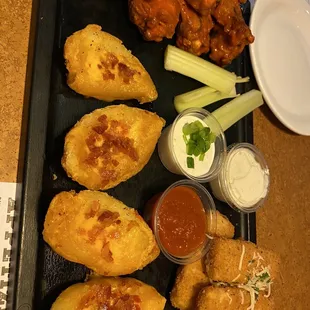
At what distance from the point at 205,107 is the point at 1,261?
1.26 metres

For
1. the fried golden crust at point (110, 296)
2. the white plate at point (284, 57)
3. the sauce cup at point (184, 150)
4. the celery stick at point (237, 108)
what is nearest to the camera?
the fried golden crust at point (110, 296)

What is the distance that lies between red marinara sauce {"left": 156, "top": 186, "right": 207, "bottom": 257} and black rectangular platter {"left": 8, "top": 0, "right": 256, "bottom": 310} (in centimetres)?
11

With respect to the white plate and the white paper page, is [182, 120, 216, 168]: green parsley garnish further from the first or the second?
the white paper page

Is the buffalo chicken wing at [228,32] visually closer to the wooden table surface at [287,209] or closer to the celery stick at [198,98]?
the celery stick at [198,98]

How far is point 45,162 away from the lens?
1987 mm

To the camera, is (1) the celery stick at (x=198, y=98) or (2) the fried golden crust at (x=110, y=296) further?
(1) the celery stick at (x=198, y=98)

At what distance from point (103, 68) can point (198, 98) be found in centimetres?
60

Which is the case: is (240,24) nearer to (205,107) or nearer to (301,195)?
(205,107)

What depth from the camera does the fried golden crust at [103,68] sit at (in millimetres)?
2039

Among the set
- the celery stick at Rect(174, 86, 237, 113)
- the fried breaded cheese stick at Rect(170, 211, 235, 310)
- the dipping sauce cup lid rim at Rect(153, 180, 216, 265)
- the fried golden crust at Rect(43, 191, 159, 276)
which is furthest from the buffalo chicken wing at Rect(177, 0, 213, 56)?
the fried breaded cheese stick at Rect(170, 211, 235, 310)

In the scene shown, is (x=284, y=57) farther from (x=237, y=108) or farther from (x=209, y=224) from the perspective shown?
(x=209, y=224)

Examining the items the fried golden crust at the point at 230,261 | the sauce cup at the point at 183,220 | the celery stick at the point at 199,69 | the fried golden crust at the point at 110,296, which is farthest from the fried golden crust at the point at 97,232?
the celery stick at the point at 199,69

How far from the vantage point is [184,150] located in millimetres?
2361

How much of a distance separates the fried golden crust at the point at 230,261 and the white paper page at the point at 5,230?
920 millimetres
